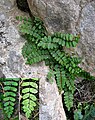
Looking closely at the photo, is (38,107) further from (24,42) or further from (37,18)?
(37,18)

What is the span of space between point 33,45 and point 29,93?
0.71 meters

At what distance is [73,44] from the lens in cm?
380

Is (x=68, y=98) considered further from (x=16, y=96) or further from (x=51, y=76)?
(x=16, y=96)

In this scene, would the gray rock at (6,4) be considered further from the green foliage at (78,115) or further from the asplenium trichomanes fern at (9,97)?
the green foliage at (78,115)

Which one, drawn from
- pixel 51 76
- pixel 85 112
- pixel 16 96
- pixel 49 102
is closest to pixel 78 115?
pixel 85 112

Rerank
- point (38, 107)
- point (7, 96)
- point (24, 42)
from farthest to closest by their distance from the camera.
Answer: point (24, 42) < point (38, 107) < point (7, 96)

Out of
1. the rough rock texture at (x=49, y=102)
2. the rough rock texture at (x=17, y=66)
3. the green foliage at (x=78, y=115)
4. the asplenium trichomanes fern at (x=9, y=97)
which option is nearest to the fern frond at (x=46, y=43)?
the rough rock texture at (x=17, y=66)

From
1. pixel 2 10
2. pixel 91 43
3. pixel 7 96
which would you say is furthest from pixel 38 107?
pixel 2 10

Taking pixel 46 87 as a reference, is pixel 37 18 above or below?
above

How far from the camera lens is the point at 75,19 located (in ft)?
12.4

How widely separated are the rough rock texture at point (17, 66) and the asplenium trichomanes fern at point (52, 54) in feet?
0.32

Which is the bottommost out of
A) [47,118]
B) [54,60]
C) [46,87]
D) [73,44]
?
[47,118]

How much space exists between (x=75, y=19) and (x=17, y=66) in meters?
0.99

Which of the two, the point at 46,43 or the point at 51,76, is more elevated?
the point at 46,43
